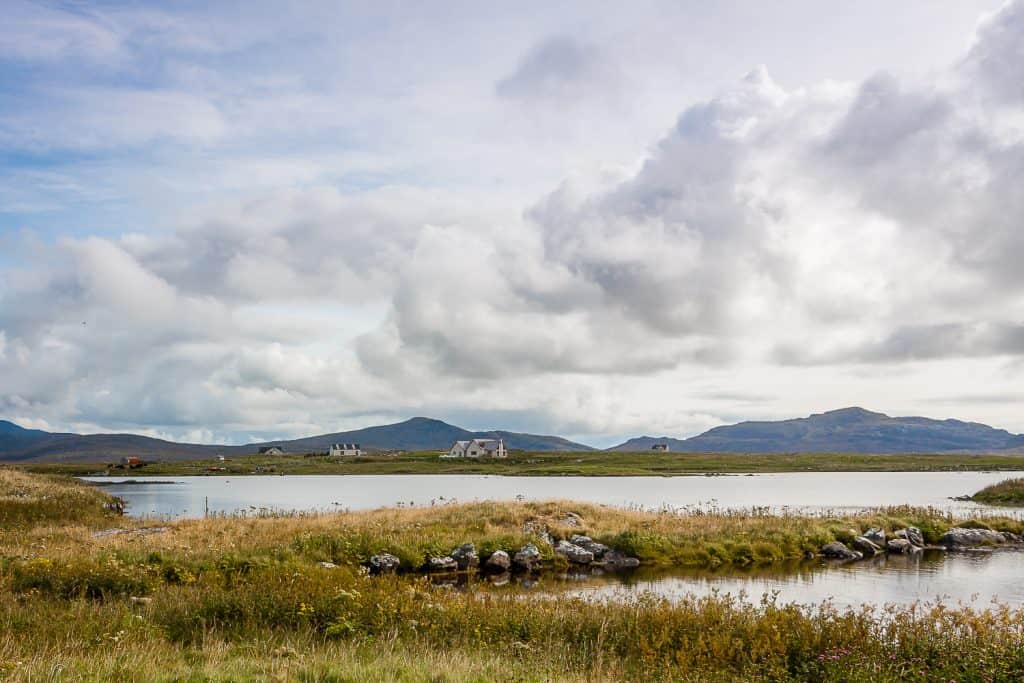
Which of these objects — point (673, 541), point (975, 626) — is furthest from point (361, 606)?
point (673, 541)

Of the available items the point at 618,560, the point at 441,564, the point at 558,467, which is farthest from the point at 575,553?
the point at 558,467

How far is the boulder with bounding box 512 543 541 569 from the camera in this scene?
3428 centimetres

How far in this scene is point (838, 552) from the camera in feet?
126

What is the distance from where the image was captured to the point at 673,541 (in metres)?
38.1

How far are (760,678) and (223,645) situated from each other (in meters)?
9.81

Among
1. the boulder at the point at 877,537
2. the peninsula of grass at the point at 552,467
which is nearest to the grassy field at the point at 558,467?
the peninsula of grass at the point at 552,467

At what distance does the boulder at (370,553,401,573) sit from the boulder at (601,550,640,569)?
998cm

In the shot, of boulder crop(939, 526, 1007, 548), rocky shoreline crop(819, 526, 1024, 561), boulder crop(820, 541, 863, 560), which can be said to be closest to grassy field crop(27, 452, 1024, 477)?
rocky shoreline crop(819, 526, 1024, 561)

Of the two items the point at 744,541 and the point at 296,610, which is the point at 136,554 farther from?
the point at 744,541

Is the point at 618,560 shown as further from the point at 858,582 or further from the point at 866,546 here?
the point at 866,546

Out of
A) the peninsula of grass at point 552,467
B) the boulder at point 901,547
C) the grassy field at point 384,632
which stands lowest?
the peninsula of grass at point 552,467

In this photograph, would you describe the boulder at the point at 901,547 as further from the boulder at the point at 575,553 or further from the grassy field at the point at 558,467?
the grassy field at the point at 558,467

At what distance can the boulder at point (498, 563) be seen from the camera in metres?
33.7

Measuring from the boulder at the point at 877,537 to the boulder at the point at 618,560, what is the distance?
13.8 m
